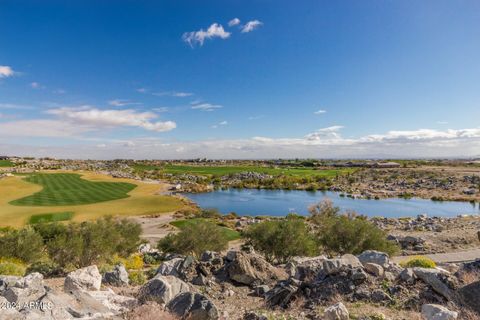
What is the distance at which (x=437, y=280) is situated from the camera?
10594 millimetres

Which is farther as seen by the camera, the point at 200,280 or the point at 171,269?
the point at 171,269

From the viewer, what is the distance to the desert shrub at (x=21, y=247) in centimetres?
2225

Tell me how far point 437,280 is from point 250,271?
7.22 m

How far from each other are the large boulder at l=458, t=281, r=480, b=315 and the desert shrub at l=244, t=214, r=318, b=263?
53.6 feet

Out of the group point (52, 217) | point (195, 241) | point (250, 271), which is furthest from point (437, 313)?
point (52, 217)

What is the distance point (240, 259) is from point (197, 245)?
1363 centimetres

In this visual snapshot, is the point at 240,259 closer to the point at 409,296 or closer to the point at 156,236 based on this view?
the point at 409,296

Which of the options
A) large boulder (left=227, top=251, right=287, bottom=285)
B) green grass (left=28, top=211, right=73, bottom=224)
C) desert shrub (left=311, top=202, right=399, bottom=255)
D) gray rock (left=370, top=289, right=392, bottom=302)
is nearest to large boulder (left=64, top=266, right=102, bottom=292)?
large boulder (left=227, top=251, right=287, bottom=285)

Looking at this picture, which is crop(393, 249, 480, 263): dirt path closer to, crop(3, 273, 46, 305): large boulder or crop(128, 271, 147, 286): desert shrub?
crop(128, 271, 147, 286): desert shrub

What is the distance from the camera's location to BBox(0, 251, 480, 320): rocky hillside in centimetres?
827

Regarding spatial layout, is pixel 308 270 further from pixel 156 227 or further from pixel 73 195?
pixel 73 195

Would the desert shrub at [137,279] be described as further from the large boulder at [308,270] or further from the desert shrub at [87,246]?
the desert shrub at [87,246]

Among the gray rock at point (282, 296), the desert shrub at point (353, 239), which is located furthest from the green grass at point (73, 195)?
the gray rock at point (282, 296)

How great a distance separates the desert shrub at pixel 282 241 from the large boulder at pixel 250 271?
1054cm
